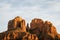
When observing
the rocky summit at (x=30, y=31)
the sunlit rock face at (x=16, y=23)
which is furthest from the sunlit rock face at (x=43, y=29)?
the sunlit rock face at (x=16, y=23)

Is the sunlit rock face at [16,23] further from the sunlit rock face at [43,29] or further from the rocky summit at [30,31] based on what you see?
the sunlit rock face at [43,29]

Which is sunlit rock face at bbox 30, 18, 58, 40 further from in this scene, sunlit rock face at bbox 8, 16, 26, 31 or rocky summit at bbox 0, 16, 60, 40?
sunlit rock face at bbox 8, 16, 26, 31

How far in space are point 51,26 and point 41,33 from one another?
758cm

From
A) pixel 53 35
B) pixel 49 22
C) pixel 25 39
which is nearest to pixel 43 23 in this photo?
pixel 49 22

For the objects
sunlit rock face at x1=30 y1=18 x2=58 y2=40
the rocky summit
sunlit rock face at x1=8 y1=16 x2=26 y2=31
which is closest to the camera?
the rocky summit

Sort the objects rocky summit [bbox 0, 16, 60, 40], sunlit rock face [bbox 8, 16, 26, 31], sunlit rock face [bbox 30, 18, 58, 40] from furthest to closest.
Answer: sunlit rock face [bbox 8, 16, 26, 31], sunlit rock face [bbox 30, 18, 58, 40], rocky summit [bbox 0, 16, 60, 40]

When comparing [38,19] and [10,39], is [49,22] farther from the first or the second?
[10,39]

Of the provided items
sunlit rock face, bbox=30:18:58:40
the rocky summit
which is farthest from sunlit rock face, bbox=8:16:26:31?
sunlit rock face, bbox=30:18:58:40

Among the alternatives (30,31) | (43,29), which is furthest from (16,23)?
(43,29)

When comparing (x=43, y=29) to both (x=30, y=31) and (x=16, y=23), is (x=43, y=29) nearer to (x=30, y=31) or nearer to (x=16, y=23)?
(x=30, y=31)

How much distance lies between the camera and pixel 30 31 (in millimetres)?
172500

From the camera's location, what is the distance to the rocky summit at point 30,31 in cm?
15400

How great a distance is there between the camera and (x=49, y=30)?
167m

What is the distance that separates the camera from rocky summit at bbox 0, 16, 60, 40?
154m
